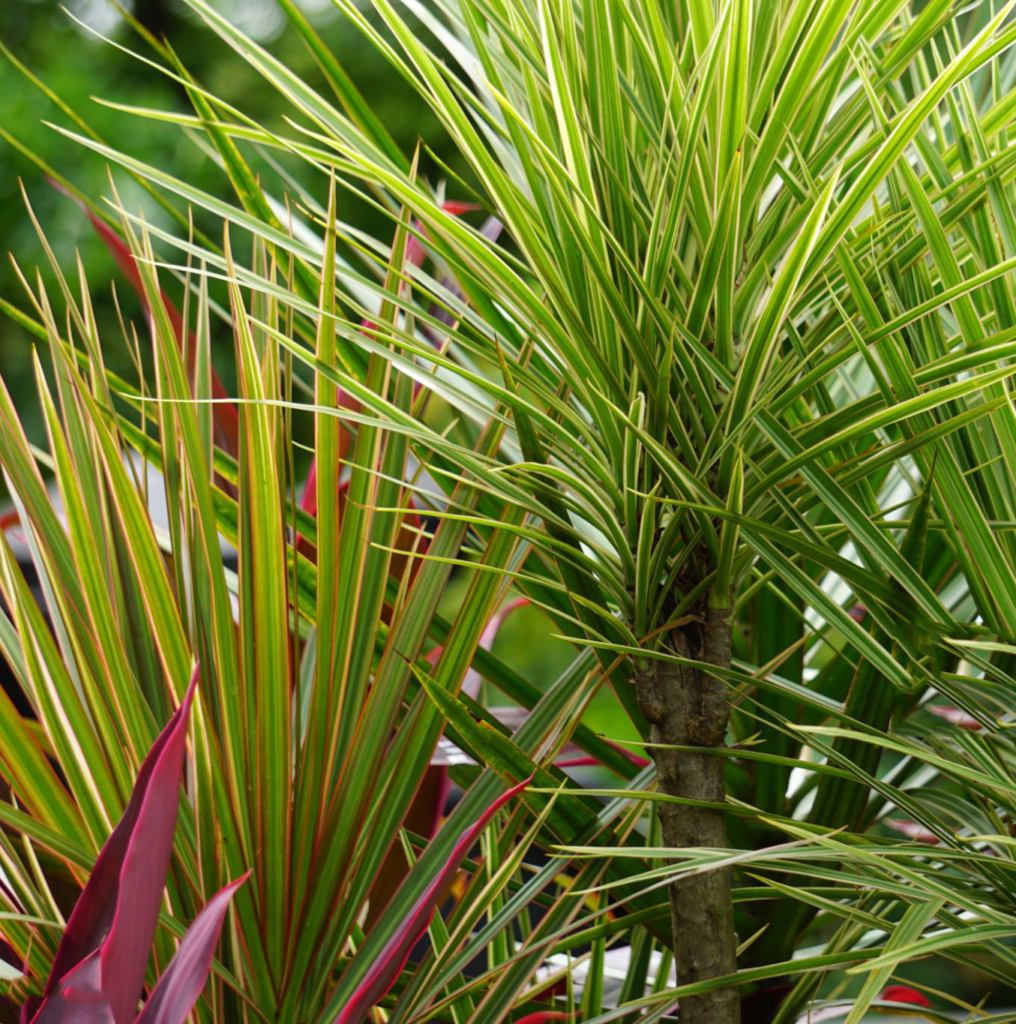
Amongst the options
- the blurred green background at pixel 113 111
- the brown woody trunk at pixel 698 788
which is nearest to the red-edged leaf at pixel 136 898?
the brown woody trunk at pixel 698 788

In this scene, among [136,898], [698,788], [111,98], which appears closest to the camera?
[136,898]

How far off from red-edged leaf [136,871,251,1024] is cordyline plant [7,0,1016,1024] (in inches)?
2.6

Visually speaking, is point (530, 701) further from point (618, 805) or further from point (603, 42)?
point (603, 42)

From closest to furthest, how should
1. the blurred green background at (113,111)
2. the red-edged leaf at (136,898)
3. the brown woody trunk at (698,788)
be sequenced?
1. the red-edged leaf at (136,898)
2. the brown woody trunk at (698,788)
3. the blurred green background at (113,111)

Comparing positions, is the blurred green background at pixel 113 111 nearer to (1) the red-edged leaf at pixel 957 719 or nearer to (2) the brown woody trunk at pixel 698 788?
(1) the red-edged leaf at pixel 957 719

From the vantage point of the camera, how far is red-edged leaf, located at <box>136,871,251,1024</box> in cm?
27

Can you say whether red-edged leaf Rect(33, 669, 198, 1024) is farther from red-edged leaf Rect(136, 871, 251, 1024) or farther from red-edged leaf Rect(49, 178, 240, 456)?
red-edged leaf Rect(49, 178, 240, 456)

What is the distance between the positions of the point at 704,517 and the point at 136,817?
0.21 meters

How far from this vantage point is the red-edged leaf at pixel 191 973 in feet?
0.88

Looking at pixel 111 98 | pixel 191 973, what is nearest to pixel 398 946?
pixel 191 973

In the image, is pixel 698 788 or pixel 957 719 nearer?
pixel 698 788

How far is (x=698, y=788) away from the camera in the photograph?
1.22 ft

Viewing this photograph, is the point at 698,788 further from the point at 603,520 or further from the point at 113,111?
the point at 113,111

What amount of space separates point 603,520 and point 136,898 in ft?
0.66
